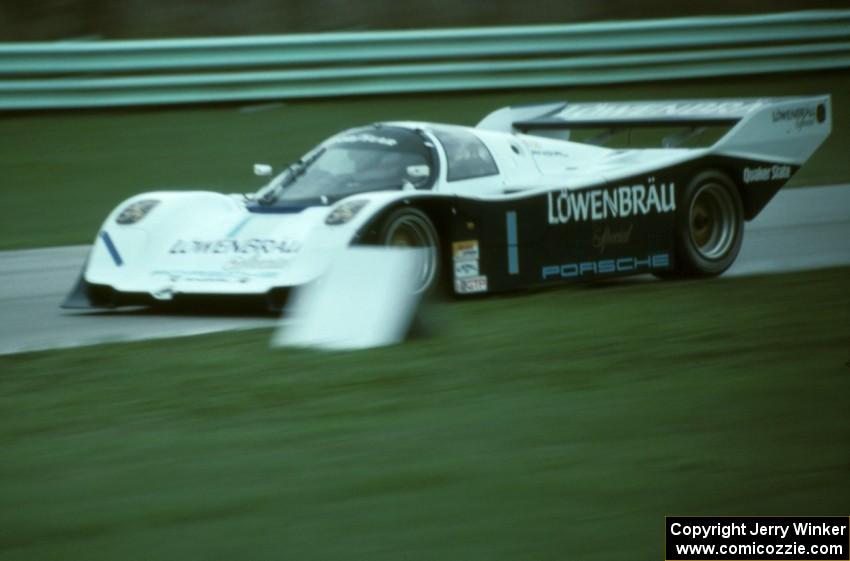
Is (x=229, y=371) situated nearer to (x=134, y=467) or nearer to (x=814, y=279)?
(x=134, y=467)

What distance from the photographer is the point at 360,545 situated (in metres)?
3.98

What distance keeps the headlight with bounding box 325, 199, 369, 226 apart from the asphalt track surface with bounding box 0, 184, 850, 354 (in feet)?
2.16

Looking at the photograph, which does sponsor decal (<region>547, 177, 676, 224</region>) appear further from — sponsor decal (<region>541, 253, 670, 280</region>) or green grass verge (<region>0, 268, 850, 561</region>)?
green grass verge (<region>0, 268, 850, 561</region>)

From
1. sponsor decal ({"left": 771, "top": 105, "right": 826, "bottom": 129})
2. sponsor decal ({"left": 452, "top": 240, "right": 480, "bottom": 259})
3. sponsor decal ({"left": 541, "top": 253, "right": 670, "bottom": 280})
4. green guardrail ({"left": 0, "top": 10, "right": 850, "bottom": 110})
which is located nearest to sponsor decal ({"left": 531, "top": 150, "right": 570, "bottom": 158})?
sponsor decal ({"left": 541, "top": 253, "right": 670, "bottom": 280})

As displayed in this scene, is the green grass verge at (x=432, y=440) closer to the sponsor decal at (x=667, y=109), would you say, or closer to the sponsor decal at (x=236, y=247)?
the sponsor decal at (x=236, y=247)

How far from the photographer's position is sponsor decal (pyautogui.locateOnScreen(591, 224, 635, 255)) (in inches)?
372

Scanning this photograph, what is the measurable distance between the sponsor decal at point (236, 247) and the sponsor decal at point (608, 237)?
84.6 inches

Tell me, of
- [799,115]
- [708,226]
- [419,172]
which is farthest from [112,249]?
[799,115]

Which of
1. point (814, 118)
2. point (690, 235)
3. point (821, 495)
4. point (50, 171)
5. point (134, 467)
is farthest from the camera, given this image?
point (50, 171)

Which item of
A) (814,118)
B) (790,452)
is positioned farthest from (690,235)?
(790,452)

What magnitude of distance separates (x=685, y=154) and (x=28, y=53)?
6.84 m

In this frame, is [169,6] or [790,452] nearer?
[790,452]

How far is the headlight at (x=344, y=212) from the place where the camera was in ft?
27.1

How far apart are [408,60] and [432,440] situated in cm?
1109
